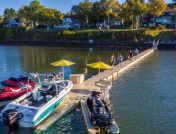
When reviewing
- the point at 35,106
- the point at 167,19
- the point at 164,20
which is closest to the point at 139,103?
the point at 35,106

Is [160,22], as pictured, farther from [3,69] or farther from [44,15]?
[3,69]

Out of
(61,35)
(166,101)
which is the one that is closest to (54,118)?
(166,101)

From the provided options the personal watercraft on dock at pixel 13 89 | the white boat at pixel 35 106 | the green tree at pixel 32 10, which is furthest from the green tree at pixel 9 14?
the white boat at pixel 35 106

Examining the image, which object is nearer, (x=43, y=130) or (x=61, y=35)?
(x=43, y=130)

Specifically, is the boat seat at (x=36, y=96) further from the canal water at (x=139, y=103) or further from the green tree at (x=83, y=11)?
the green tree at (x=83, y=11)

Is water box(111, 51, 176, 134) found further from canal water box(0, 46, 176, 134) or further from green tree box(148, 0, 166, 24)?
green tree box(148, 0, 166, 24)

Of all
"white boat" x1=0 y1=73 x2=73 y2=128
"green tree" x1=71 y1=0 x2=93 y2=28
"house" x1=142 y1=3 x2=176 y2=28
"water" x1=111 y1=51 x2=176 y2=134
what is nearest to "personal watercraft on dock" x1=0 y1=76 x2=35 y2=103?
"white boat" x1=0 y1=73 x2=73 y2=128
